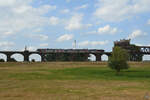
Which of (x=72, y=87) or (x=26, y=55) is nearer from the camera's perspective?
(x=72, y=87)

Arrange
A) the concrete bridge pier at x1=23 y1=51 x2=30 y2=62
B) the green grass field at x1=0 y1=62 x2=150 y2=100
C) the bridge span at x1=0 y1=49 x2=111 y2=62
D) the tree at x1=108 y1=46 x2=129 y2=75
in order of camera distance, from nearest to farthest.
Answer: the green grass field at x1=0 y1=62 x2=150 y2=100, the tree at x1=108 y1=46 x2=129 y2=75, the concrete bridge pier at x1=23 y1=51 x2=30 y2=62, the bridge span at x1=0 y1=49 x2=111 y2=62

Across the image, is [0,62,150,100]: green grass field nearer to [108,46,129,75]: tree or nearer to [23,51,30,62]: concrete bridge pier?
[108,46,129,75]: tree

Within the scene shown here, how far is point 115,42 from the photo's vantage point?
480ft

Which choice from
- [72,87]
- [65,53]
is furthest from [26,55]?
[72,87]

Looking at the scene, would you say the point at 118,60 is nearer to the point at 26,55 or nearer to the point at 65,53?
the point at 26,55

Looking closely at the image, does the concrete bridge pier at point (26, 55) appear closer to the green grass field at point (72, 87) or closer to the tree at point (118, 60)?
the tree at point (118, 60)

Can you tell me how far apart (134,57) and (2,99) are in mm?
114020

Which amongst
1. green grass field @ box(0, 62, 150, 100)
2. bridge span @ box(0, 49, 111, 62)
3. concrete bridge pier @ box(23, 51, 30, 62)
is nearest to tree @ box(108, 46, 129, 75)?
green grass field @ box(0, 62, 150, 100)

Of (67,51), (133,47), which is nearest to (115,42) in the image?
(133,47)

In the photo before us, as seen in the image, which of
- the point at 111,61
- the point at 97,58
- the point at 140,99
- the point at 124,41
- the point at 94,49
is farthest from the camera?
the point at 124,41

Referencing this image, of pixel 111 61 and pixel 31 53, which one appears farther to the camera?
pixel 31 53

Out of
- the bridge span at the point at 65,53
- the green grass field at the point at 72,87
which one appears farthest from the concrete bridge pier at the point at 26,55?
the green grass field at the point at 72,87

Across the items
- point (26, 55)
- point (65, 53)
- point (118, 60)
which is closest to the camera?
point (118, 60)

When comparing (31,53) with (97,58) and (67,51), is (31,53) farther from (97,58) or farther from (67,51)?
(97,58)
